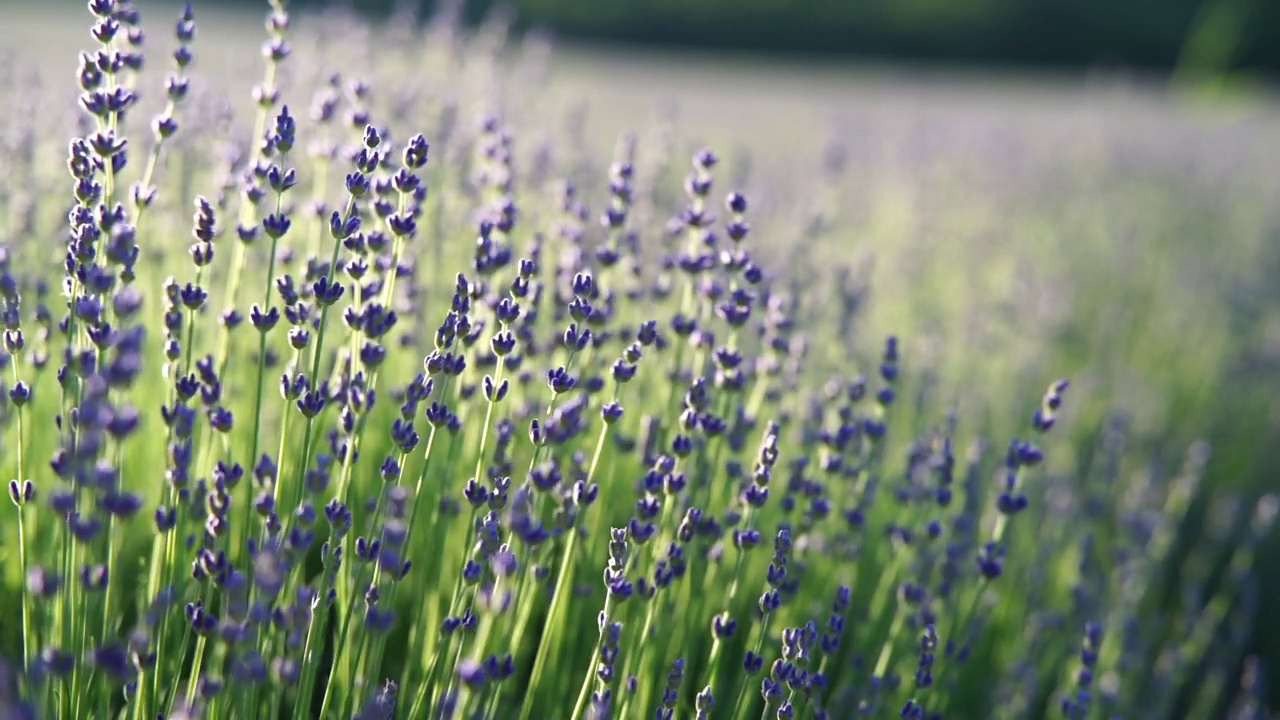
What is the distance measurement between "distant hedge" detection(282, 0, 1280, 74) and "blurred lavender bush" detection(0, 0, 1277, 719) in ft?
50.9

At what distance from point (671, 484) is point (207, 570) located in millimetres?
658

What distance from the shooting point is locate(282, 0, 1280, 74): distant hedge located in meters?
19.5

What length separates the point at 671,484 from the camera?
1774 millimetres

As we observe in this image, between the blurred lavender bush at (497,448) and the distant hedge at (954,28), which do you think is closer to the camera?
the blurred lavender bush at (497,448)

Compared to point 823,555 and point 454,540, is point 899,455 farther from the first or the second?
point 454,540

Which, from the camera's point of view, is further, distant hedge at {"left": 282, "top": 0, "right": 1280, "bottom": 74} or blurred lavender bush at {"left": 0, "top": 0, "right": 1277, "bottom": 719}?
distant hedge at {"left": 282, "top": 0, "right": 1280, "bottom": 74}

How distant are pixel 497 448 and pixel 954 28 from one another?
1986 cm

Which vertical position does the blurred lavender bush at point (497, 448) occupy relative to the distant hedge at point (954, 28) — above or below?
below

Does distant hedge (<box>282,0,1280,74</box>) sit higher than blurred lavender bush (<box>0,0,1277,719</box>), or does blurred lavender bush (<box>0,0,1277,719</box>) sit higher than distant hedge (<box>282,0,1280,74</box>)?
distant hedge (<box>282,0,1280,74</box>)

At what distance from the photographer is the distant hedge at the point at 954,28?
19516 millimetres

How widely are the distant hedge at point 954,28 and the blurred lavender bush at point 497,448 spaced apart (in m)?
15.5

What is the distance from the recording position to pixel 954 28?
66.0 ft

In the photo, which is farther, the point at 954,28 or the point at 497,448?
the point at 954,28

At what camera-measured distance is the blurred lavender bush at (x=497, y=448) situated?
5.35ft
